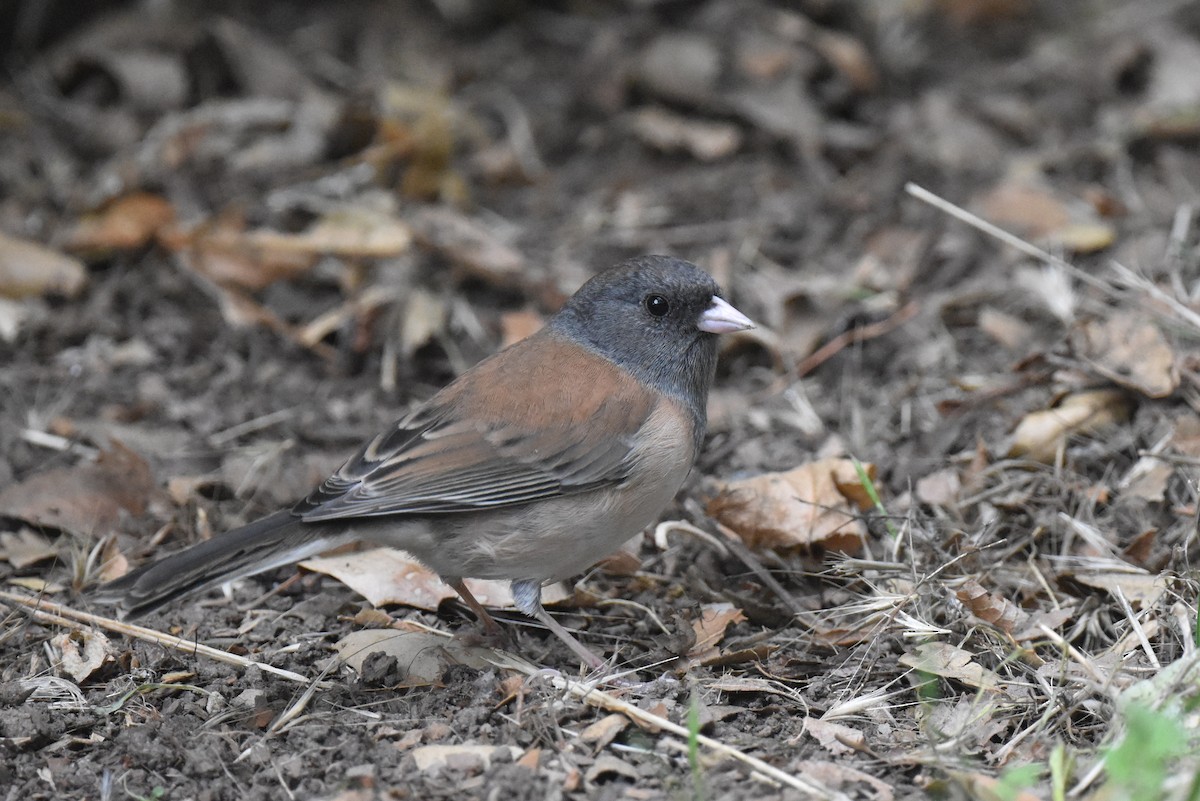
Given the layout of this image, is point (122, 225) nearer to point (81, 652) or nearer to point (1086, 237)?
point (81, 652)

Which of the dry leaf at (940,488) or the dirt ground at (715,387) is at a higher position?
the dirt ground at (715,387)

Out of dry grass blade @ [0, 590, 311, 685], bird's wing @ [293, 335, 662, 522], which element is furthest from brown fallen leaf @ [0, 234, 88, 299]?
bird's wing @ [293, 335, 662, 522]

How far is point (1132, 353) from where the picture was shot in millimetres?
3570

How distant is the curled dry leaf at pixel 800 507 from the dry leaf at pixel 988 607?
1.27 feet

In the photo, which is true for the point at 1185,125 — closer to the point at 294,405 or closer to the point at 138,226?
the point at 294,405

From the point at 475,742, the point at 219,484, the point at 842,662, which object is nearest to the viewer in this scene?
the point at 475,742

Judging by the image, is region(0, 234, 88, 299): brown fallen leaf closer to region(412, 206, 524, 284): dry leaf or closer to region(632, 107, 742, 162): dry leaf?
region(412, 206, 524, 284): dry leaf

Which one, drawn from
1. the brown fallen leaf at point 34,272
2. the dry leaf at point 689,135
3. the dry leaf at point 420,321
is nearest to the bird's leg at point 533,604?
the dry leaf at point 420,321

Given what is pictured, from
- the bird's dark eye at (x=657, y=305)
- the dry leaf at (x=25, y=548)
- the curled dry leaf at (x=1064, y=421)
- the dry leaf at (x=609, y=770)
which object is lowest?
the curled dry leaf at (x=1064, y=421)

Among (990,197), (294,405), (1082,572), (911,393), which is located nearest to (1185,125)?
(990,197)

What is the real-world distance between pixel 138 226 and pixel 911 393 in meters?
2.75

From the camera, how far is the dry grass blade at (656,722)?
2.32 meters

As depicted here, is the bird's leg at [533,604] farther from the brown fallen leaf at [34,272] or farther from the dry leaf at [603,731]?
the brown fallen leaf at [34,272]

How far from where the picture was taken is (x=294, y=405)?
162 inches
